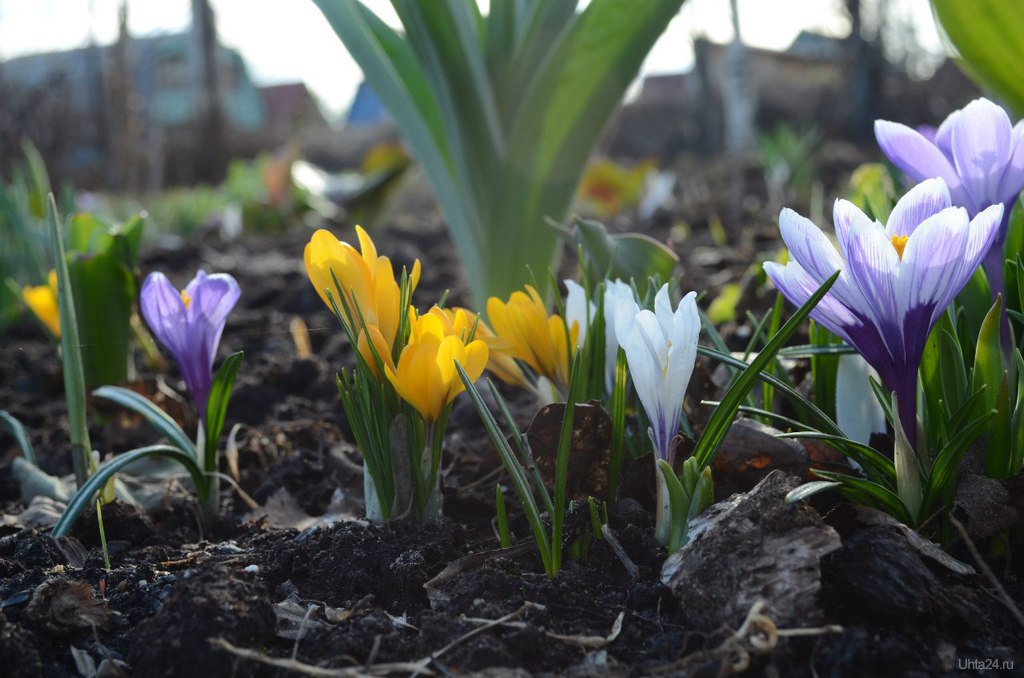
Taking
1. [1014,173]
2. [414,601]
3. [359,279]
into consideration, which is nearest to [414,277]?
[359,279]

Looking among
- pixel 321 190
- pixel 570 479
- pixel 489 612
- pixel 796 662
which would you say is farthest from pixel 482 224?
pixel 321 190

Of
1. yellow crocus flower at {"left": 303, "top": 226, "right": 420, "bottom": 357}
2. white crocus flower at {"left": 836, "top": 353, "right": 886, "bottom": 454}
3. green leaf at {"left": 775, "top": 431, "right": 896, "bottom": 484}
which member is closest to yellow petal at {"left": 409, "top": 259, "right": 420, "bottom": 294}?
yellow crocus flower at {"left": 303, "top": 226, "right": 420, "bottom": 357}

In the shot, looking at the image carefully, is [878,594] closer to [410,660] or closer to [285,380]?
[410,660]

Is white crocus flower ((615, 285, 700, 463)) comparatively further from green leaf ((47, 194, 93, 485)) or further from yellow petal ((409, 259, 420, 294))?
green leaf ((47, 194, 93, 485))

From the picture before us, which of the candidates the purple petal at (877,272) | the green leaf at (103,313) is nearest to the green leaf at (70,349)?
the green leaf at (103,313)

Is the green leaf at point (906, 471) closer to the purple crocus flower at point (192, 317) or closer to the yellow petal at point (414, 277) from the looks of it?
the yellow petal at point (414, 277)

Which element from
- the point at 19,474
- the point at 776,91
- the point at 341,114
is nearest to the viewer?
the point at 19,474

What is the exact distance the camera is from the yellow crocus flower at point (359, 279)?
103cm

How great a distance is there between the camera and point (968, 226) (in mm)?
812

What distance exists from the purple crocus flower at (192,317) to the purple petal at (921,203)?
0.84 m

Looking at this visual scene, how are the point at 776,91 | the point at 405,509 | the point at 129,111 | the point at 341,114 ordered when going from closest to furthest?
the point at 405,509 < the point at 129,111 < the point at 776,91 < the point at 341,114

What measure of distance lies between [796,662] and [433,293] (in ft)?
7.83

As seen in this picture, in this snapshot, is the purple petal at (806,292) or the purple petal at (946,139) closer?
the purple petal at (806,292)

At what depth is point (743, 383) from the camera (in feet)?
2.90
